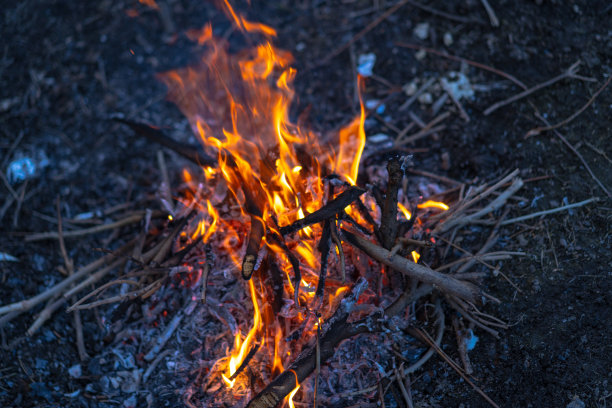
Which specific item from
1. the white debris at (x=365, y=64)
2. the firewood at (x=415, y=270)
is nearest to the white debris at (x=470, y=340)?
the firewood at (x=415, y=270)

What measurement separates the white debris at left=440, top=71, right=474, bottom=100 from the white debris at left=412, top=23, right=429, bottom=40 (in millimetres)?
425

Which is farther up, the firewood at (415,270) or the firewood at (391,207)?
the firewood at (391,207)

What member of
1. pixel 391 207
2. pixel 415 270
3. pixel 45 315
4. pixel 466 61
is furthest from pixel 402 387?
pixel 466 61

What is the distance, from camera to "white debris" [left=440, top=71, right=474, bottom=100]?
3.10m

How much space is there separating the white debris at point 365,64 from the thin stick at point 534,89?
93 centimetres

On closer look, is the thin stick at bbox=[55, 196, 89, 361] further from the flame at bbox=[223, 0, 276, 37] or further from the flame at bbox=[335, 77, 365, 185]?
the flame at bbox=[223, 0, 276, 37]

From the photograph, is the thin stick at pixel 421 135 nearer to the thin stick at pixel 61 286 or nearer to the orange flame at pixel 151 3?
the thin stick at pixel 61 286

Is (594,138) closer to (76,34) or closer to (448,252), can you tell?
(448,252)

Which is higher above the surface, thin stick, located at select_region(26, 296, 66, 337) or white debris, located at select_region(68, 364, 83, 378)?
thin stick, located at select_region(26, 296, 66, 337)

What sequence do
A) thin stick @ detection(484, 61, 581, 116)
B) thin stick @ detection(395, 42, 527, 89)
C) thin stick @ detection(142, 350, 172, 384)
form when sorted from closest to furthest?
thin stick @ detection(142, 350, 172, 384) → thin stick @ detection(484, 61, 581, 116) → thin stick @ detection(395, 42, 527, 89)

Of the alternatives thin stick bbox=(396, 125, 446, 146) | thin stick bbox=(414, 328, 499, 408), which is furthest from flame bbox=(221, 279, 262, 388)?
thin stick bbox=(396, 125, 446, 146)

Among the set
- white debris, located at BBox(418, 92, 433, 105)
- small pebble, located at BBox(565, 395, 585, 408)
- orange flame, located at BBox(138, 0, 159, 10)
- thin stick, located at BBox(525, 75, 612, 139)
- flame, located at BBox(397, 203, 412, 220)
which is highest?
orange flame, located at BBox(138, 0, 159, 10)

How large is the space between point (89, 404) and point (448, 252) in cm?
193

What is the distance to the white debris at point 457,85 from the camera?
3096mm
